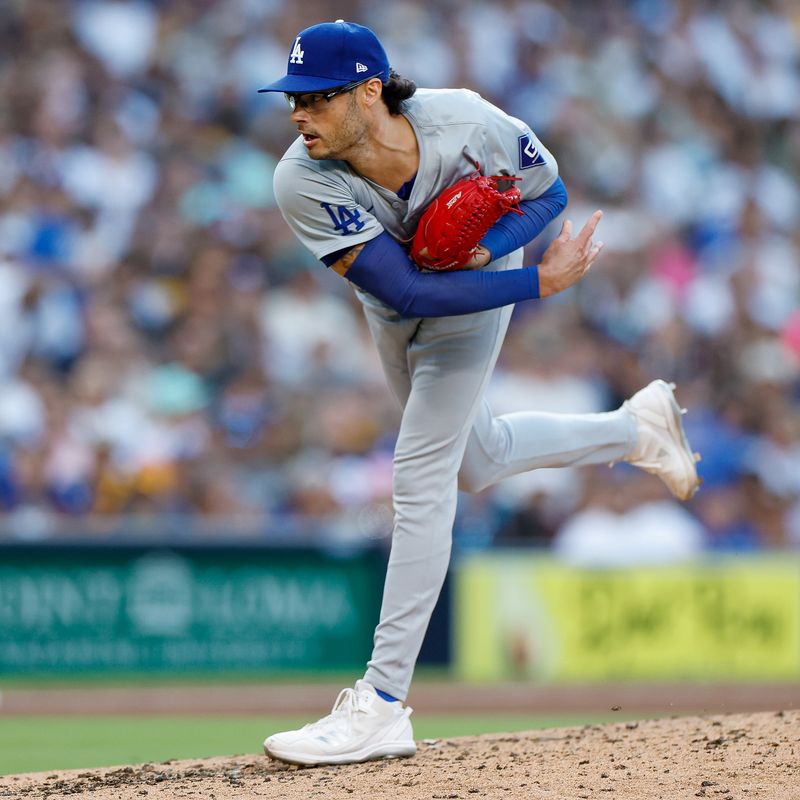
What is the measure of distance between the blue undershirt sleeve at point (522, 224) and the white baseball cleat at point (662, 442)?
0.85m

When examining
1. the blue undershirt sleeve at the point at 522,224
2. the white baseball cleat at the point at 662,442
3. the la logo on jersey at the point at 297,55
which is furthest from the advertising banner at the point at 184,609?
the la logo on jersey at the point at 297,55

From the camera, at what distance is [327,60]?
4117 mm

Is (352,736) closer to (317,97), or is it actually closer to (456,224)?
(456,224)

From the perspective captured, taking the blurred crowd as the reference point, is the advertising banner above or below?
below

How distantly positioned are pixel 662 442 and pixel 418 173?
1405mm

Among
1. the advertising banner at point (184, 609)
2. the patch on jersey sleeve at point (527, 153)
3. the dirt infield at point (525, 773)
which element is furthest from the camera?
the advertising banner at point (184, 609)

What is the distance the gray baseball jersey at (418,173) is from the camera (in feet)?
13.8

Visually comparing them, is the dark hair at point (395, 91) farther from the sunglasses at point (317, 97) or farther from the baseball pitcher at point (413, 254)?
the sunglasses at point (317, 97)

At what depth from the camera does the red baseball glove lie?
13.8 feet

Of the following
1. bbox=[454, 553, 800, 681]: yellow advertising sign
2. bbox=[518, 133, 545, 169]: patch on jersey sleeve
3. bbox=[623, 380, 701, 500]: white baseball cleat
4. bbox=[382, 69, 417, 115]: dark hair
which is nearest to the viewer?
bbox=[382, 69, 417, 115]: dark hair

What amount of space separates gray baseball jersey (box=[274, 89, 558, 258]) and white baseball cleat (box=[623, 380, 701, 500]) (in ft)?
3.08

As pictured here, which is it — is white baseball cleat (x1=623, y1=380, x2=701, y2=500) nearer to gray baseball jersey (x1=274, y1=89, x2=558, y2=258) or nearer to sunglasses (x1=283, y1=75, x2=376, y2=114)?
gray baseball jersey (x1=274, y1=89, x2=558, y2=258)

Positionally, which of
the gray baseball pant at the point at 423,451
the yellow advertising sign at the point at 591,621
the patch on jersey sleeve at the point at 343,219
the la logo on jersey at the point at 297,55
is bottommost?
the yellow advertising sign at the point at 591,621

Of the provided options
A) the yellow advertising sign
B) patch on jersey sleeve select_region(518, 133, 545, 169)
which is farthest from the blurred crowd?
patch on jersey sleeve select_region(518, 133, 545, 169)
